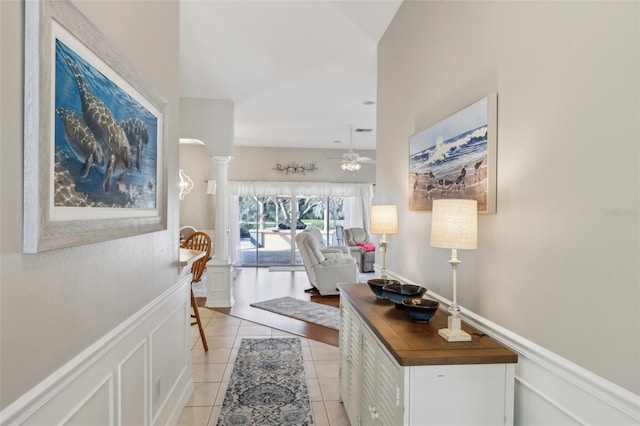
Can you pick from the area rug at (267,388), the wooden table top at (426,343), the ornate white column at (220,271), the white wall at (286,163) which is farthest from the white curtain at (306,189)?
the wooden table top at (426,343)

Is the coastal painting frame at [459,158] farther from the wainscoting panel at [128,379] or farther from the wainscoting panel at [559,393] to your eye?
the wainscoting panel at [128,379]

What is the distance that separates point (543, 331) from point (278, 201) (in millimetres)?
7985

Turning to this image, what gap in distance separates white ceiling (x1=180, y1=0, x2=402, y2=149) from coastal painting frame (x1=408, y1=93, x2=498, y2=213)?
4.13 feet

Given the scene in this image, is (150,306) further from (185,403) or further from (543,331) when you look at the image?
(543,331)

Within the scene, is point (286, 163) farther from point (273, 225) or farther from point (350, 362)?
point (350, 362)

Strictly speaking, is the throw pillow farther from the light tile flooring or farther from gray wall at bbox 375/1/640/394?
gray wall at bbox 375/1/640/394

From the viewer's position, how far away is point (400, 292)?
1975 millimetres

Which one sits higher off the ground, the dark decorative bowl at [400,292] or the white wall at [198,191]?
the white wall at [198,191]

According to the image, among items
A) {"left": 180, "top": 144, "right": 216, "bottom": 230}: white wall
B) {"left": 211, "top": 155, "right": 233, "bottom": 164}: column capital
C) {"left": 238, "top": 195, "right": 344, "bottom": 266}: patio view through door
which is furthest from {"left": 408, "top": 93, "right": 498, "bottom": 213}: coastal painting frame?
{"left": 180, "top": 144, "right": 216, "bottom": 230}: white wall

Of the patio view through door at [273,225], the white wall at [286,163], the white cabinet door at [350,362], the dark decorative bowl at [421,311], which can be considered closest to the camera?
the dark decorative bowl at [421,311]

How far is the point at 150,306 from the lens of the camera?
1925mm

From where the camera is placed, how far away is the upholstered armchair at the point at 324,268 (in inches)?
238

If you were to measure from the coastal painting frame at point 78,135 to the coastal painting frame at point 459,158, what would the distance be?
158 centimetres

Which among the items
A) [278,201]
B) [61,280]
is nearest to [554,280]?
[61,280]
